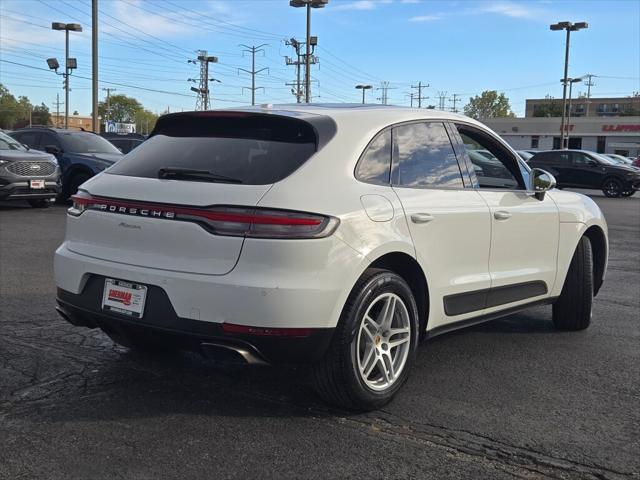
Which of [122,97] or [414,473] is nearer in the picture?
[414,473]

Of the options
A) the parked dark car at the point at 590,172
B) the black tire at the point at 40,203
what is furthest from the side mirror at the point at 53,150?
the parked dark car at the point at 590,172

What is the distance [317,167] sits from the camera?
3496 mm

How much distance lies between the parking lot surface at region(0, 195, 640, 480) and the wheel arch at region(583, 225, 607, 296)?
2.51ft

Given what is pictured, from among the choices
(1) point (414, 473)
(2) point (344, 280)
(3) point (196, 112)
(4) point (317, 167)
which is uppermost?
(3) point (196, 112)

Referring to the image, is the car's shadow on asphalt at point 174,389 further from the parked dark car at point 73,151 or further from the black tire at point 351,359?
the parked dark car at point 73,151

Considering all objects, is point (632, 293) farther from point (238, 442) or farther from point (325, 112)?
point (238, 442)

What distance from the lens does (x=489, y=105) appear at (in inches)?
5384

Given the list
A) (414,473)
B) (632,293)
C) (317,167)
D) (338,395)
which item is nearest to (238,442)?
(338,395)

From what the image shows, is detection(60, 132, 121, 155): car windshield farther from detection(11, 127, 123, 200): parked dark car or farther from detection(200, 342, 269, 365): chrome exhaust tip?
detection(200, 342, 269, 365): chrome exhaust tip

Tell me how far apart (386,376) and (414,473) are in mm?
803

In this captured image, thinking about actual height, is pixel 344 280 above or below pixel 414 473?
above

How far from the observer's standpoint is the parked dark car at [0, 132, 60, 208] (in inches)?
508

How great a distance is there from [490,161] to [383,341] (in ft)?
6.34

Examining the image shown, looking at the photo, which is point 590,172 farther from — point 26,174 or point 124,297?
point 124,297
